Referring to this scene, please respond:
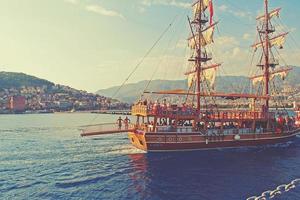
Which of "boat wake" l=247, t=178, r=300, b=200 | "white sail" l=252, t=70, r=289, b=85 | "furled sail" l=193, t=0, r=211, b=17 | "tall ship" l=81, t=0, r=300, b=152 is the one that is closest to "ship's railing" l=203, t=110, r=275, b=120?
"tall ship" l=81, t=0, r=300, b=152

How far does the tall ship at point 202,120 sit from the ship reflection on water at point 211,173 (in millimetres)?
1858

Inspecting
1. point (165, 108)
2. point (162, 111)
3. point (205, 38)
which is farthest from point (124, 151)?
point (205, 38)

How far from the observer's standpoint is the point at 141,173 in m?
32.9

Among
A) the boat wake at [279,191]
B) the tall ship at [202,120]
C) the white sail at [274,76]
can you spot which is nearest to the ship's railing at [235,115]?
the tall ship at [202,120]

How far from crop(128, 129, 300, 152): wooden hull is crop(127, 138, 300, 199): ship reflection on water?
40.5 inches

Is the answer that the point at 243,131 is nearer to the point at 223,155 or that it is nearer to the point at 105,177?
the point at 223,155

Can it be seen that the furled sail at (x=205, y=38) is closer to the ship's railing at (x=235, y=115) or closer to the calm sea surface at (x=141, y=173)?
the ship's railing at (x=235, y=115)

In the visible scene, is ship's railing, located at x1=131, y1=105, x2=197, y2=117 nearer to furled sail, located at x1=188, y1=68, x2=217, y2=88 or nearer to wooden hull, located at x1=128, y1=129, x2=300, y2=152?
wooden hull, located at x1=128, y1=129, x2=300, y2=152

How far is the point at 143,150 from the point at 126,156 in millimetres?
3489

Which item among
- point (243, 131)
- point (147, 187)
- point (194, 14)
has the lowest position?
point (147, 187)

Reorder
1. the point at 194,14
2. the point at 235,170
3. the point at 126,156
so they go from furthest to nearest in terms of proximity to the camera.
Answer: the point at 194,14 → the point at 126,156 → the point at 235,170

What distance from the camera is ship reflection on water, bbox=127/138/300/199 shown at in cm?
2703

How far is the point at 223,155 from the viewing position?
141 ft

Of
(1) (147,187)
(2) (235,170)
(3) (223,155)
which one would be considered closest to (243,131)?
(3) (223,155)
